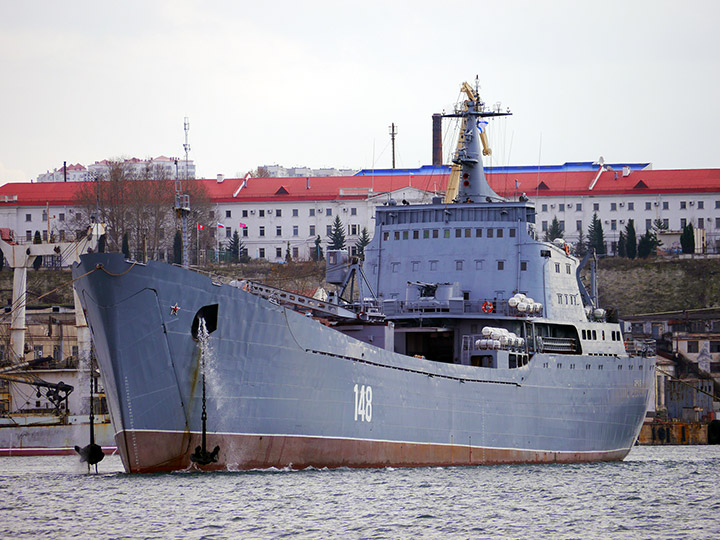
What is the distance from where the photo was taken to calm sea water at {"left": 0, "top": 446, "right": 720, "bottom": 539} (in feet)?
81.6

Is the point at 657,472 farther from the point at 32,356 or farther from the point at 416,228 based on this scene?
the point at 32,356

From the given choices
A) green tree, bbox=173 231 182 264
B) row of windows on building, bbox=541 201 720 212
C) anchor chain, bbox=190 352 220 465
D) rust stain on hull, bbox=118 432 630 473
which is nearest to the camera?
anchor chain, bbox=190 352 220 465

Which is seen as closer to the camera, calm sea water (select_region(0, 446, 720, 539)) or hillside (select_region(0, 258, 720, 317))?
calm sea water (select_region(0, 446, 720, 539))

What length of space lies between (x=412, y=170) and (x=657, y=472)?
262ft

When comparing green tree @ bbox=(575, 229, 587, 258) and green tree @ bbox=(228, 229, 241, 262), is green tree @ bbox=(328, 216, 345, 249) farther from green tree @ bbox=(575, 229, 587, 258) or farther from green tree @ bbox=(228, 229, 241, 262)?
green tree @ bbox=(575, 229, 587, 258)

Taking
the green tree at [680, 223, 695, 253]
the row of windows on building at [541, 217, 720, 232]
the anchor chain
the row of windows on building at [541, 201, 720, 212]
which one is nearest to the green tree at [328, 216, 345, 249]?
the row of windows on building at [541, 217, 720, 232]

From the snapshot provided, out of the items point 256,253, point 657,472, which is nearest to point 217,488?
point 657,472

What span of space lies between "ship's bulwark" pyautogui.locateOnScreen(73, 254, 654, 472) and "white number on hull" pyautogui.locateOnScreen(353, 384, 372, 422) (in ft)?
0.12

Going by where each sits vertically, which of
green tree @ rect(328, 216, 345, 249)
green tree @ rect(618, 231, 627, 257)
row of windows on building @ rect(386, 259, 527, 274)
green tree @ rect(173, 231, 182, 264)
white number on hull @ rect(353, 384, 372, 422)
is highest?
green tree @ rect(328, 216, 345, 249)

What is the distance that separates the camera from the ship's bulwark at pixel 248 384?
99.7 feet

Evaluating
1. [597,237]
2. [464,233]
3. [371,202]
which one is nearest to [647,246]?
[597,237]

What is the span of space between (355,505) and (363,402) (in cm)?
578

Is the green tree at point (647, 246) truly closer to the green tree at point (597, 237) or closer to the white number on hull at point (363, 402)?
the green tree at point (597, 237)

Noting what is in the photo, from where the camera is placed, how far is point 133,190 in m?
103
